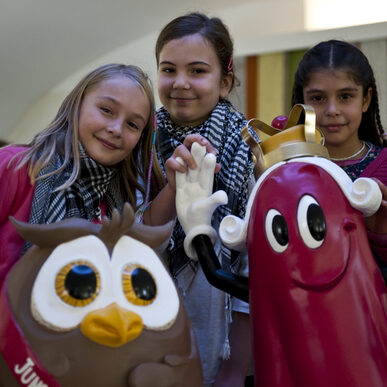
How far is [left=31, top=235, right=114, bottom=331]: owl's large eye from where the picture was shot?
686 mm

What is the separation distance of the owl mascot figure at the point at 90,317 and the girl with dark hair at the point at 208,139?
336mm

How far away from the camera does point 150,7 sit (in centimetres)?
396

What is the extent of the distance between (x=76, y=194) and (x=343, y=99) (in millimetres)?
602

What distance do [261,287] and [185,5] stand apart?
3470 millimetres

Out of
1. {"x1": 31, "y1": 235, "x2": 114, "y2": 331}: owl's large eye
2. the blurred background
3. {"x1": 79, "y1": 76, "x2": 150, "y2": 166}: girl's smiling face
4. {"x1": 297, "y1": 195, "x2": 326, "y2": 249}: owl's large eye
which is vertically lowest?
{"x1": 31, "y1": 235, "x2": 114, "y2": 331}: owl's large eye

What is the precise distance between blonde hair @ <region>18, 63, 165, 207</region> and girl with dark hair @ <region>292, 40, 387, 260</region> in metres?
0.36

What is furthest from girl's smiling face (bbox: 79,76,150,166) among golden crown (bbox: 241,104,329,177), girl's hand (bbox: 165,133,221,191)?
golden crown (bbox: 241,104,329,177)

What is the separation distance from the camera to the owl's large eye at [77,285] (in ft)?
2.27

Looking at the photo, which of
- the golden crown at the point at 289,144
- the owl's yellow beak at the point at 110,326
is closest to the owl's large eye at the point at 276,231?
the golden crown at the point at 289,144

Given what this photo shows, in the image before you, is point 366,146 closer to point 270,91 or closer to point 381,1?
point 381,1

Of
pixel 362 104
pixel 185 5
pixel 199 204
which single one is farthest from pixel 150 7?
pixel 199 204

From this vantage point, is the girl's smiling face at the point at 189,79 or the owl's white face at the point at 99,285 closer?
the owl's white face at the point at 99,285

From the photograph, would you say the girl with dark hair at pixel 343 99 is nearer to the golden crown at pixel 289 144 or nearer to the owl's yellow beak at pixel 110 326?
the golden crown at pixel 289 144

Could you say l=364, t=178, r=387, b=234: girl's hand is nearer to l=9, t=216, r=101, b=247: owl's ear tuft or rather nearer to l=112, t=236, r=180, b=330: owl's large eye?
l=112, t=236, r=180, b=330: owl's large eye
